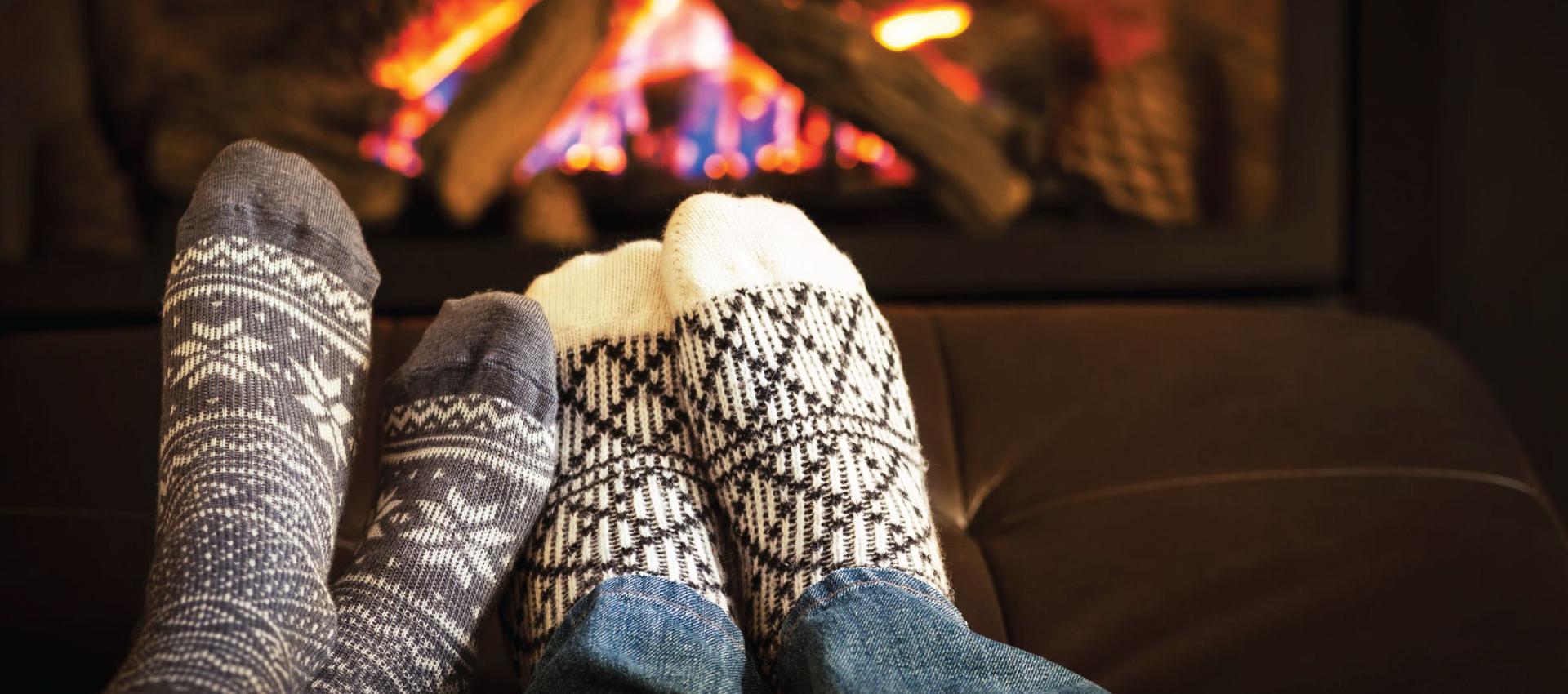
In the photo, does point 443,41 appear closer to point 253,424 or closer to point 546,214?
point 546,214

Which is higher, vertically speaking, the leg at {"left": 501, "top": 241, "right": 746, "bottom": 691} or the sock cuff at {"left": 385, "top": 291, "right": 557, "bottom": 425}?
the sock cuff at {"left": 385, "top": 291, "right": 557, "bottom": 425}

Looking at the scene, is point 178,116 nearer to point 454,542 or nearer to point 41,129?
point 41,129

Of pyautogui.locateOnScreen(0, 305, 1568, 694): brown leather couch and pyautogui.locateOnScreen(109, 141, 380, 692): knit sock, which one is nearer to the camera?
pyautogui.locateOnScreen(109, 141, 380, 692): knit sock

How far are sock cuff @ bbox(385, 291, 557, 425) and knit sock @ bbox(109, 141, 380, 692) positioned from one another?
0.04 meters

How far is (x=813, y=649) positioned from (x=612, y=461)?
235 mm

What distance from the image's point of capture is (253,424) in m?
0.59

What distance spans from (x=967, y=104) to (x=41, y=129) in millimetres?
1071

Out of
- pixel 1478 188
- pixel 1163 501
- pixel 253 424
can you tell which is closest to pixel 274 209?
pixel 253 424

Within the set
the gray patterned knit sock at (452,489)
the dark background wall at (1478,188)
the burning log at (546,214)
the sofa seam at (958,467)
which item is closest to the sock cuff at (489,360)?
the gray patterned knit sock at (452,489)

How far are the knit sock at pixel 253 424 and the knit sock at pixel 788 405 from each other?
0.21 m

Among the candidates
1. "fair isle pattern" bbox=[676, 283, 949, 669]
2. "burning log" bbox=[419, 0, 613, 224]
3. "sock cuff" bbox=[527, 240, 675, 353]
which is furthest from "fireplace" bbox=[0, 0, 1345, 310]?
"fair isle pattern" bbox=[676, 283, 949, 669]

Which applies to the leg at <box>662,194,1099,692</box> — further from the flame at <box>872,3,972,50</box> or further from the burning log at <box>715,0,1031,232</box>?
the flame at <box>872,3,972,50</box>

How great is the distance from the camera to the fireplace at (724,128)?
1288 mm

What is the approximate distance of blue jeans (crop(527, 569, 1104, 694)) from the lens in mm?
478
